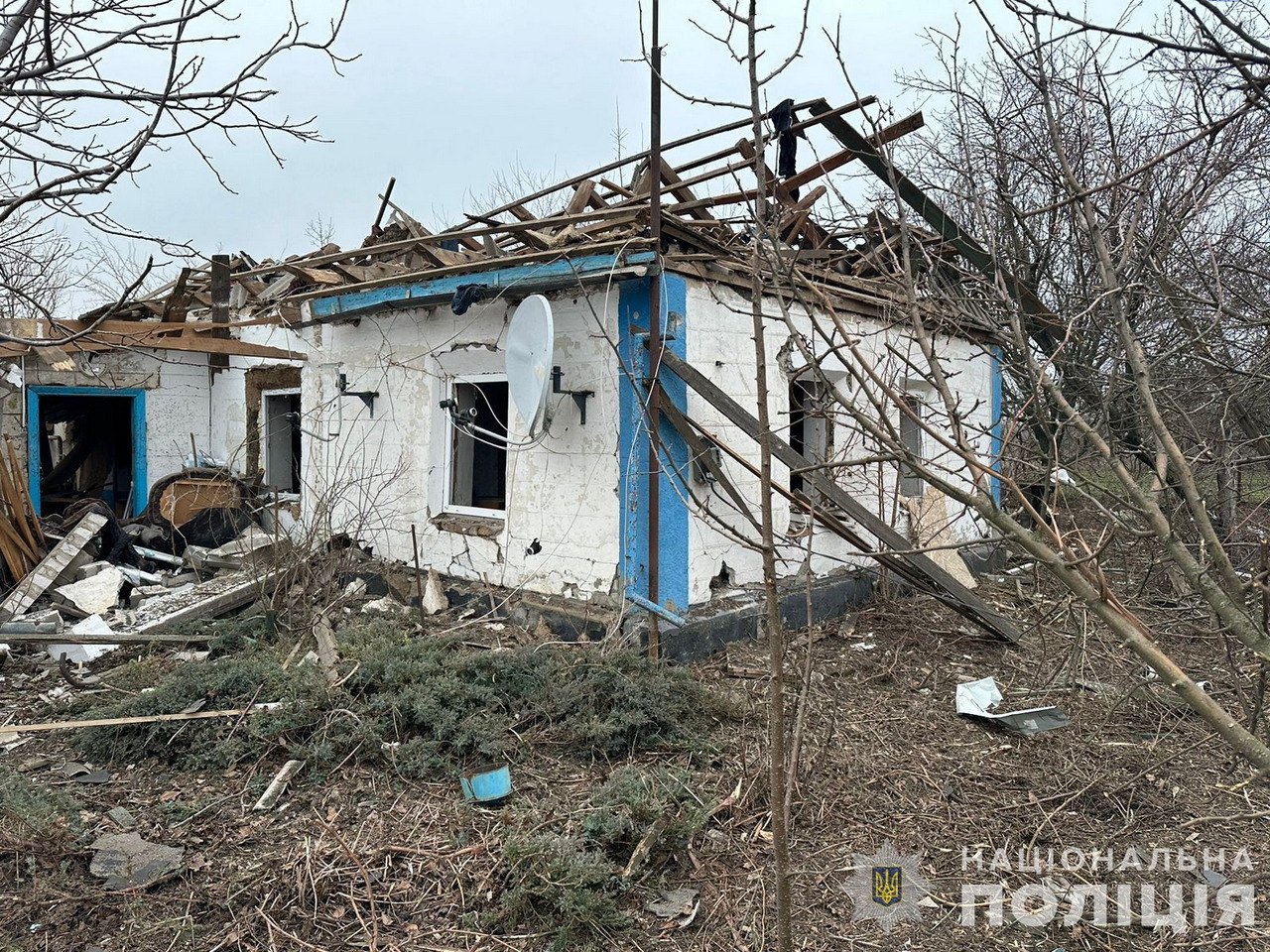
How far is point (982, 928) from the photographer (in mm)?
3145

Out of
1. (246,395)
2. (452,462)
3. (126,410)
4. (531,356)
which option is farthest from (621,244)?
(126,410)

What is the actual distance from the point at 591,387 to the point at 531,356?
59 centimetres

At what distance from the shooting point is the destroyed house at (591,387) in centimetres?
584

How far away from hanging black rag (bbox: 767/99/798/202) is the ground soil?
3.64 m

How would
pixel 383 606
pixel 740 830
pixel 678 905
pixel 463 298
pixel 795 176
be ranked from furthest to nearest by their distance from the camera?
pixel 383 606, pixel 463 298, pixel 795 176, pixel 740 830, pixel 678 905

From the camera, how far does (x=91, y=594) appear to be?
24.9 ft

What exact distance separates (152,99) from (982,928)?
3.99 m

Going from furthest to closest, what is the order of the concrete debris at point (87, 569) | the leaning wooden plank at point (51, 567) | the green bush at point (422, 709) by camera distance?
the concrete debris at point (87, 569) < the leaning wooden plank at point (51, 567) < the green bush at point (422, 709)

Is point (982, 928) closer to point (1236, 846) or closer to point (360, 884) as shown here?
point (1236, 846)

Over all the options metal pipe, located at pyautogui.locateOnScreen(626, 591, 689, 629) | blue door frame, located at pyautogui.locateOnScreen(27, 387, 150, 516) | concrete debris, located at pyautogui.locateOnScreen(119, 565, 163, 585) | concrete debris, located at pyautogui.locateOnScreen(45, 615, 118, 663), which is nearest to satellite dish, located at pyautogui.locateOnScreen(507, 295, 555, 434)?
metal pipe, located at pyautogui.locateOnScreen(626, 591, 689, 629)

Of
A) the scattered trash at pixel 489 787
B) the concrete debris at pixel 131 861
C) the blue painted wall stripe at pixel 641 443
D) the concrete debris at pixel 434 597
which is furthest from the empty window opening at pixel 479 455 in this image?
the concrete debris at pixel 131 861

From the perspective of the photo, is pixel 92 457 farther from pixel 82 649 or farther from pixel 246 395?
pixel 82 649

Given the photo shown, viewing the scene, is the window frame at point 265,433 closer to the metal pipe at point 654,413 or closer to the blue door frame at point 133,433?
the blue door frame at point 133,433

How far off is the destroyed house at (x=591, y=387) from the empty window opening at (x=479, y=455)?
0.02 m
